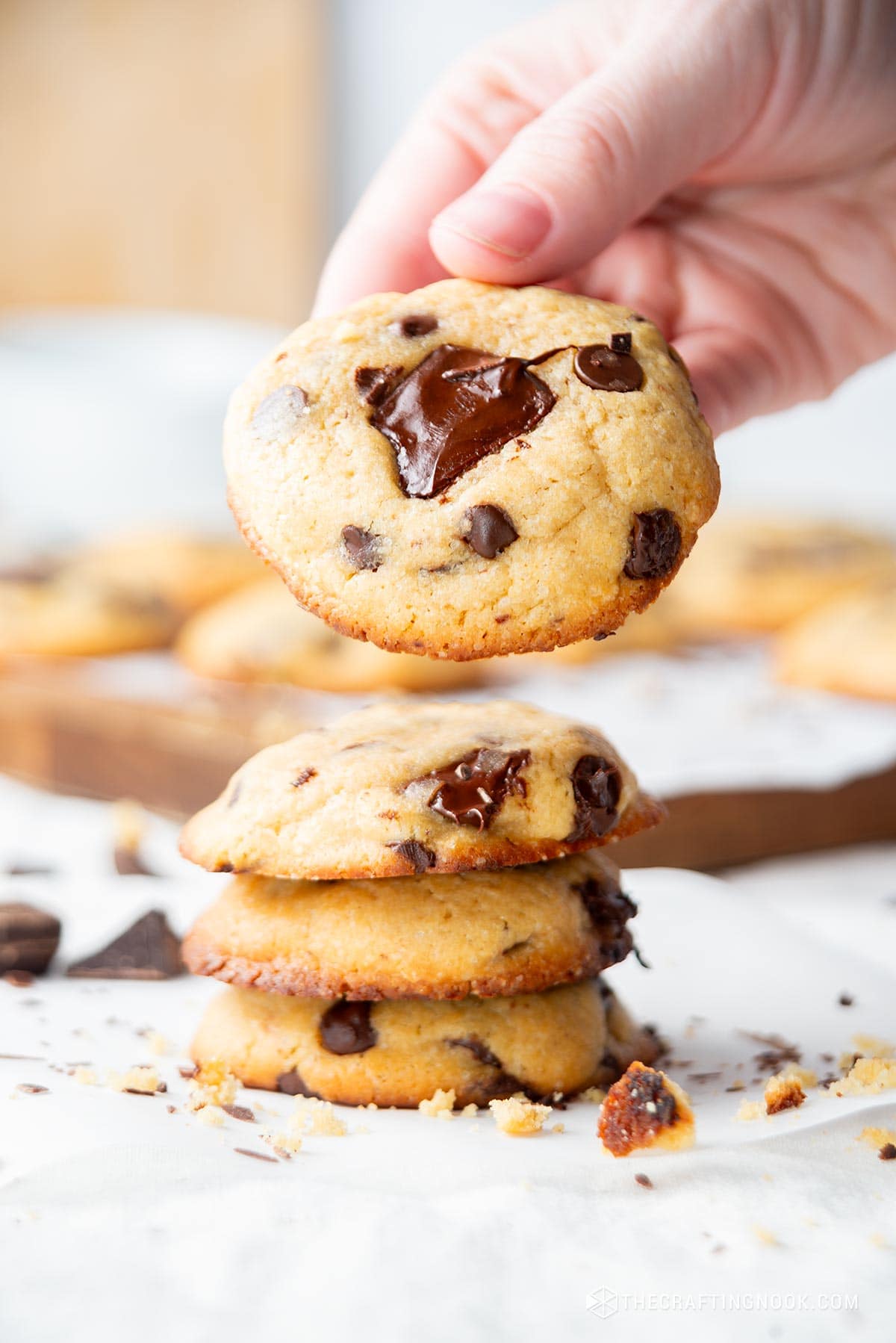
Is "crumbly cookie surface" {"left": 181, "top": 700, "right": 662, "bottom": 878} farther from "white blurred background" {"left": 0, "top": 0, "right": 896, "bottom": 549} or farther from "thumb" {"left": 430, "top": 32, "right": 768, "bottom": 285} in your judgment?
"white blurred background" {"left": 0, "top": 0, "right": 896, "bottom": 549}

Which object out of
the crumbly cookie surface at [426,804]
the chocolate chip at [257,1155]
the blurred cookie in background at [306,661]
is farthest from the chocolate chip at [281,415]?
the blurred cookie in background at [306,661]

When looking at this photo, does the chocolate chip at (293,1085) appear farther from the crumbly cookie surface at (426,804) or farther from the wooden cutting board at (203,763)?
the wooden cutting board at (203,763)

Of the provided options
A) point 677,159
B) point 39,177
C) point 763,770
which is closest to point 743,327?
point 677,159

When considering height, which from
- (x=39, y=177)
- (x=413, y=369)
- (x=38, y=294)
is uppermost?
(x=39, y=177)

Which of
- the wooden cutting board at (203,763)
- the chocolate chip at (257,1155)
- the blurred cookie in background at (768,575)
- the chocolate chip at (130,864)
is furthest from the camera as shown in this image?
the blurred cookie in background at (768,575)

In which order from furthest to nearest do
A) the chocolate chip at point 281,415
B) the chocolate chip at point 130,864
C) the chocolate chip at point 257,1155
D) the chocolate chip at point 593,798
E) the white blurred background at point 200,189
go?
the white blurred background at point 200,189 → the chocolate chip at point 130,864 → the chocolate chip at point 593,798 → the chocolate chip at point 281,415 → the chocolate chip at point 257,1155

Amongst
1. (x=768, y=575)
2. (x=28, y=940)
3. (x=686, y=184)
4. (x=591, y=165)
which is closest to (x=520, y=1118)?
(x=28, y=940)

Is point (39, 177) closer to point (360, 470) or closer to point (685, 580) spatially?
point (685, 580)
